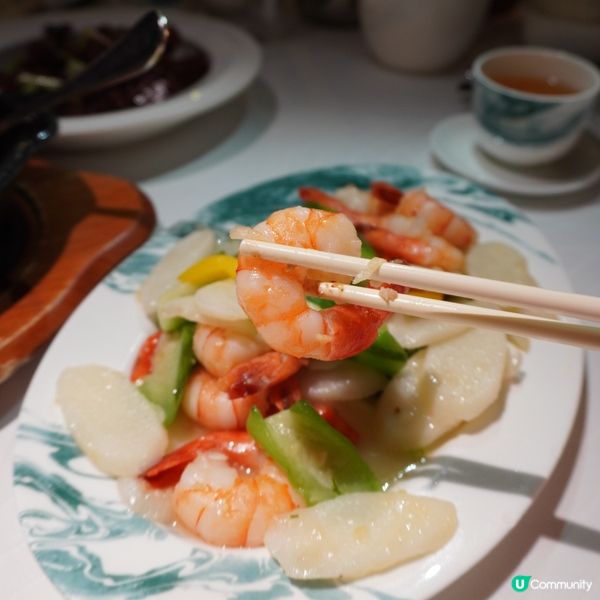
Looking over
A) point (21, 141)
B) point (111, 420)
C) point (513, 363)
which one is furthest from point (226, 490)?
point (21, 141)

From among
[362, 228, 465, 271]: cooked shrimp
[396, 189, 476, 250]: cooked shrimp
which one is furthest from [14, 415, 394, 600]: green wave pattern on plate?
[396, 189, 476, 250]: cooked shrimp

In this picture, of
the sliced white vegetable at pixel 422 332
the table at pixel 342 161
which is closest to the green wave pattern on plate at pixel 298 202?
the table at pixel 342 161

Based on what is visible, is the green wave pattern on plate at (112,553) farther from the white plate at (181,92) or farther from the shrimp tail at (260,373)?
the white plate at (181,92)

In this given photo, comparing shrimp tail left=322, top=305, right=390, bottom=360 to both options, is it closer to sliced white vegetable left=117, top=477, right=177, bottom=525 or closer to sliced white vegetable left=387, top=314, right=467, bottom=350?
sliced white vegetable left=387, top=314, right=467, bottom=350

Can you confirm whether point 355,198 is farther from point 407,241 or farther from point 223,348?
point 223,348

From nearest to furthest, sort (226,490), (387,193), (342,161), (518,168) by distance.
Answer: (226,490)
(387,193)
(518,168)
(342,161)
